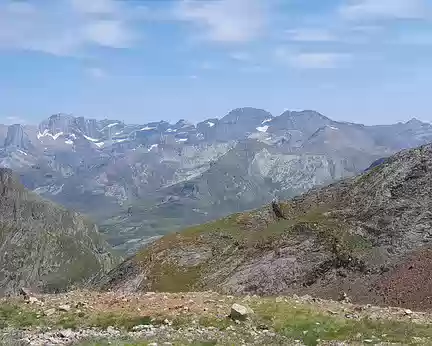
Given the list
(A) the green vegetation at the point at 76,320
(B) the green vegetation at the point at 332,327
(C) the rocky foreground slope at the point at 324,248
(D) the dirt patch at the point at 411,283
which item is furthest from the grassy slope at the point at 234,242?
(A) the green vegetation at the point at 76,320

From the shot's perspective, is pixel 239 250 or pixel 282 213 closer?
pixel 239 250

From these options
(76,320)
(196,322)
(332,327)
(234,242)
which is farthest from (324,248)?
(76,320)

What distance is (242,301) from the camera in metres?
36.6

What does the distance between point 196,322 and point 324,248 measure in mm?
41459

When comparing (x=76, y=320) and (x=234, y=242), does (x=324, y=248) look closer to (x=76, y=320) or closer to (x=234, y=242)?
(x=234, y=242)

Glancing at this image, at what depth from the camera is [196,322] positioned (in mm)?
31312

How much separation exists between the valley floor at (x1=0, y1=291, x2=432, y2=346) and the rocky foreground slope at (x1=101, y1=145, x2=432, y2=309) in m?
17.6

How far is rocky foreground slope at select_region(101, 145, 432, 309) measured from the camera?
60756 mm

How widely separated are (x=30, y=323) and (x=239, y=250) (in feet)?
163

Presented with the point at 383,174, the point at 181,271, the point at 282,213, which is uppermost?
the point at 383,174

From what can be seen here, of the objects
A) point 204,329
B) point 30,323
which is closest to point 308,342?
point 204,329

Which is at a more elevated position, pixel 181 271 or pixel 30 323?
pixel 30 323

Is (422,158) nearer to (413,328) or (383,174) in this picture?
(383,174)

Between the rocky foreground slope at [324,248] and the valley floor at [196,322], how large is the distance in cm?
1762
